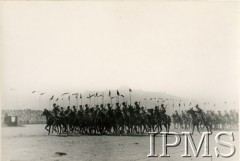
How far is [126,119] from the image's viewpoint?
20.1 ft

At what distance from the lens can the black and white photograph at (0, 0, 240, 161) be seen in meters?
5.71

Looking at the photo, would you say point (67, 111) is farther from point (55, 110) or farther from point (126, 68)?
point (126, 68)

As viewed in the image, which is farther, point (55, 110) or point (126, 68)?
A: point (55, 110)

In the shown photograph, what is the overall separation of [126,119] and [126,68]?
794mm

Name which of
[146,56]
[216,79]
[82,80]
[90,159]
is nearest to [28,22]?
[82,80]

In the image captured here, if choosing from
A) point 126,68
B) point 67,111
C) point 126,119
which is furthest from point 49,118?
point 126,68

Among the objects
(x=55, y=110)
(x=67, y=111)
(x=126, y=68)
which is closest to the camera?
(x=126, y=68)

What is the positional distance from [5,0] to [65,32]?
0.87 metres

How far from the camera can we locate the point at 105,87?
5.73 meters

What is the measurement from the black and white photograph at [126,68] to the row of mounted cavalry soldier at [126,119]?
0.03 metres

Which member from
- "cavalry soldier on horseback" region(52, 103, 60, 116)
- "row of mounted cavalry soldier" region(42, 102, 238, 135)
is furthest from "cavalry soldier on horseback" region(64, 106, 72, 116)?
"cavalry soldier on horseback" region(52, 103, 60, 116)

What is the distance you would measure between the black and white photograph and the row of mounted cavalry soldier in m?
0.03

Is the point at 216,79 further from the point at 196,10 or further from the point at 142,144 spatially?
the point at 142,144

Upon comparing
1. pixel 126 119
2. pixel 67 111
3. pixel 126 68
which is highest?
pixel 126 68
